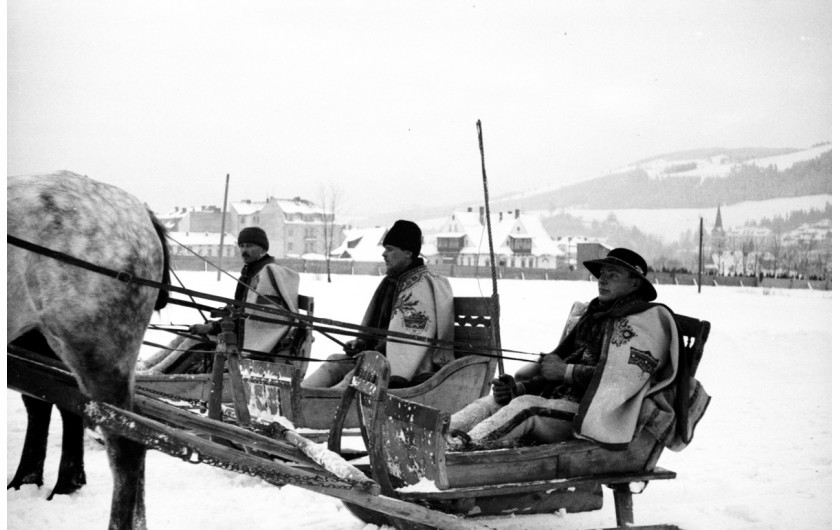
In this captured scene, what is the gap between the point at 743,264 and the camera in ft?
63.3

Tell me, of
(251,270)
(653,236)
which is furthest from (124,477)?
(653,236)

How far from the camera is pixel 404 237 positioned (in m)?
5.70

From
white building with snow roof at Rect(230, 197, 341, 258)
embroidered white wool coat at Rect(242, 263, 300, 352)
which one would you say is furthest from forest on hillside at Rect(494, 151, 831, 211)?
white building with snow roof at Rect(230, 197, 341, 258)

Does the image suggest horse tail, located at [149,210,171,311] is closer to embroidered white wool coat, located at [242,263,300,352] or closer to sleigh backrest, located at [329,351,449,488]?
sleigh backrest, located at [329,351,449,488]

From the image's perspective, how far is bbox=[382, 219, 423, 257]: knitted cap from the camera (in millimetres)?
5664

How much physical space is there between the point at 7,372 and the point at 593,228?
61.0m

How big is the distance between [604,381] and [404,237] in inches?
87.4

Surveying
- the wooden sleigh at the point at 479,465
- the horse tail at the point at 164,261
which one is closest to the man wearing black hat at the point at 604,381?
the wooden sleigh at the point at 479,465

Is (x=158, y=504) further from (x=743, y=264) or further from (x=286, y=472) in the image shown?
(x=743, y=264)

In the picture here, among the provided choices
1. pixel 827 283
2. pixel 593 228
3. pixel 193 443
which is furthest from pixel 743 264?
pixel 593 228

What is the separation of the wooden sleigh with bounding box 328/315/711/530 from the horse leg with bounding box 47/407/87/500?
1.79m

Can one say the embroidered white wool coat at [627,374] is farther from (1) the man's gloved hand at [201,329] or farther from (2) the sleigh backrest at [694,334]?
(1) the man's gloved hand at [201,329]

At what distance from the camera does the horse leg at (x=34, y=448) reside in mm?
4887

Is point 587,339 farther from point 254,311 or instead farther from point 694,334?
point 254,311
